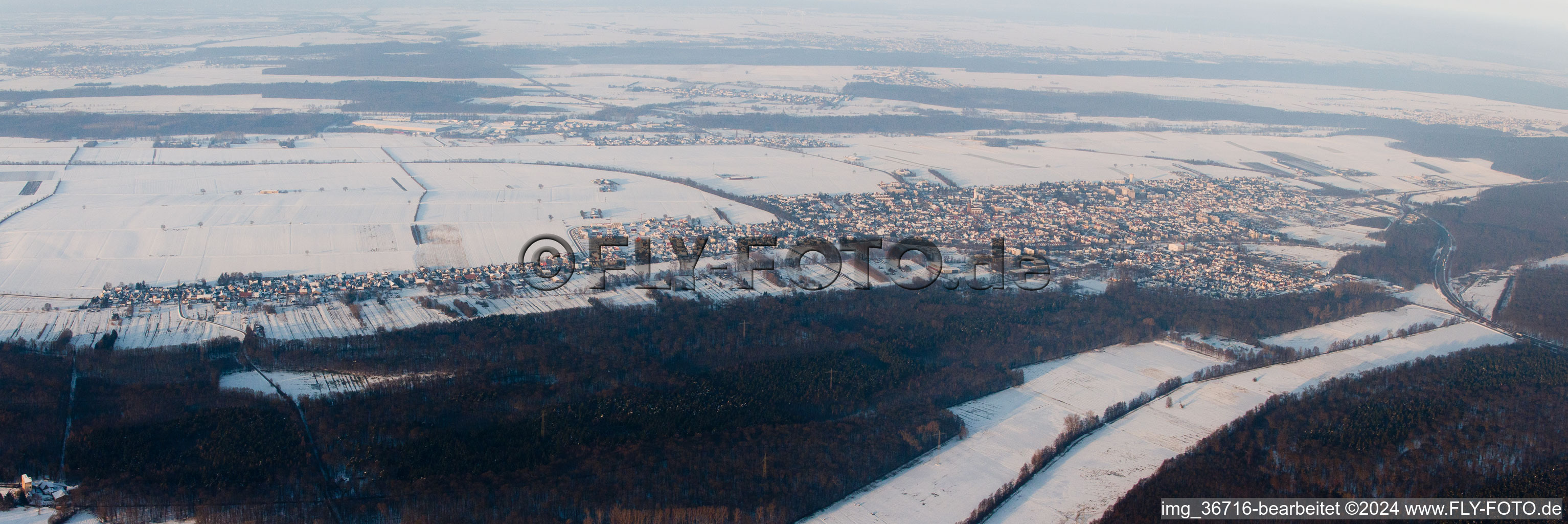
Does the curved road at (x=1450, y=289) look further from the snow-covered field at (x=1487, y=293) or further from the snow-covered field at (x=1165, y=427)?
the snow-covered field at (x=1165, y=427)

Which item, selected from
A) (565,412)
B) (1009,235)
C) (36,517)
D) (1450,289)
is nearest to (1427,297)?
(1450,289)

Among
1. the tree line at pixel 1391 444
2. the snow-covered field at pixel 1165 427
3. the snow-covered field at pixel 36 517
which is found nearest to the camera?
the snow-covered field at pixel 36 517

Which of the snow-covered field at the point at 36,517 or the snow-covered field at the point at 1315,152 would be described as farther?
the snow-covered field at the point at 1315,152

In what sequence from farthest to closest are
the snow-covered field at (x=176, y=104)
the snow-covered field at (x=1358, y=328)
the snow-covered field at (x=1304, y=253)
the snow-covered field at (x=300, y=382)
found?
the snow-covered field at (x=176, y=104)
the snow-covered field at (x=1304, y=253)
the snow-covered field at (x=1358, y=328)
the snow-covered field at (x=300, y=382)

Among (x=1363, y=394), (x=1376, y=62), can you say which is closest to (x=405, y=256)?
(x=1363, y=394)

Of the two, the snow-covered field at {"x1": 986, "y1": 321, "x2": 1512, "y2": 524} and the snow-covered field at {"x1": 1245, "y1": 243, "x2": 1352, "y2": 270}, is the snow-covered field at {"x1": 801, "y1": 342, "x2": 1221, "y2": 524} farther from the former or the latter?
the snow-covered field at {"x1": 1245, "y1": 243, "x2": 1352, "y2": 270}

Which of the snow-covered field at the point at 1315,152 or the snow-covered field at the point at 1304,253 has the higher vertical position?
the snow-covered field at the point at 1315,152

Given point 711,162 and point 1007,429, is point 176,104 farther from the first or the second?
point 1007,429

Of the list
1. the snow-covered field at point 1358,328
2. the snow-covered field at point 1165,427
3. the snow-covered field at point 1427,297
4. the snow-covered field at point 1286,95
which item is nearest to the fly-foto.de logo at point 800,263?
the snow-covered field at point 1358,328
